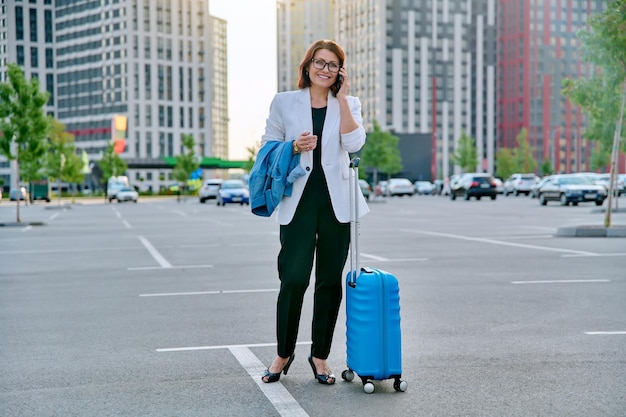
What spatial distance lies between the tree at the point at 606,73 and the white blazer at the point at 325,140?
14019mm

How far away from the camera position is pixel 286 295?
497 cm

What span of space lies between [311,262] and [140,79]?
527 feet

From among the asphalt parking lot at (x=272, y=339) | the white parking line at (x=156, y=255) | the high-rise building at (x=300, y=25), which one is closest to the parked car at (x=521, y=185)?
the white parking line at (x=156, y=255)

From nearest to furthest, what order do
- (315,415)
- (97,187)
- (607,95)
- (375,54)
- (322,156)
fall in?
(315,415), (322,156), (607,95), (97,187), (375,54)

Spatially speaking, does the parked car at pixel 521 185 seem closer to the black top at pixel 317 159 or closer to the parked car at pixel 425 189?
the parked car at pixel 425 189

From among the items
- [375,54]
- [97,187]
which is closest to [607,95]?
[97,187]

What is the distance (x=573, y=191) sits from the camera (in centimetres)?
4038

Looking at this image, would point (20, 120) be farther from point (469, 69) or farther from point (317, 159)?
point (469, 69)

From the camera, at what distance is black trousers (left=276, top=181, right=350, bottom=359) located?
4.88 meters

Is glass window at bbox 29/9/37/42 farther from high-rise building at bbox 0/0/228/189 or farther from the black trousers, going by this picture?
high-rise building at bbox 0/0/228/189

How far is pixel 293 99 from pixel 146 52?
161 m

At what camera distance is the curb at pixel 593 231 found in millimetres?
18000

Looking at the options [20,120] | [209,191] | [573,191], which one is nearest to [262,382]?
[20,120]

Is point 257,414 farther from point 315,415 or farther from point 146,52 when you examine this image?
point 146,52
